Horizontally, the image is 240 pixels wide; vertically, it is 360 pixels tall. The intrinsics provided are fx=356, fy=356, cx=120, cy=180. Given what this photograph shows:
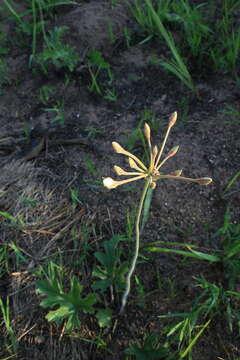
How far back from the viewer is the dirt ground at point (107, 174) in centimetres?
178

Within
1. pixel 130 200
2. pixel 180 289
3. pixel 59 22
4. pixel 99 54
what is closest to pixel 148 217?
pixel 130 200

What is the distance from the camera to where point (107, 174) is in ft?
7.39

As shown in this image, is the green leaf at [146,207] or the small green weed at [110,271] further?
the green leaf at [146,207]

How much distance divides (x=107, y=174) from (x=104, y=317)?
2.92ft

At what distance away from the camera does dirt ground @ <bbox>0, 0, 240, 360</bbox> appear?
1.78m

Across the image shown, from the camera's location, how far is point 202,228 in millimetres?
1991

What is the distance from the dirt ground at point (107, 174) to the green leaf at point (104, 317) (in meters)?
0.08

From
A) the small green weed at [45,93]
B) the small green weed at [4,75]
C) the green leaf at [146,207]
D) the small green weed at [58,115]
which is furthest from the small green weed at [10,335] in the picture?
the small green weed at [4,75]

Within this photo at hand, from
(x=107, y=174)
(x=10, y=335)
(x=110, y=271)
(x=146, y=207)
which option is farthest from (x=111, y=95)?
(x=10, y=335)

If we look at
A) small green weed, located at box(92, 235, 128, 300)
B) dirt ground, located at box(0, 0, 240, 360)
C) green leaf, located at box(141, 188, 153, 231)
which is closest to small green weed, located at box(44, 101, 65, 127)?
dirt ground, located at box(0, 0, 240, 360)

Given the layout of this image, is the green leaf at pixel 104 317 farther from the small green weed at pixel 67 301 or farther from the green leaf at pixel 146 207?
the green leaf at pixel 146 207

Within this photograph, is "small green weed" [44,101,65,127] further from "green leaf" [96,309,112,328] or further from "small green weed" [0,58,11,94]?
"green leaf" [96,309,112,328]

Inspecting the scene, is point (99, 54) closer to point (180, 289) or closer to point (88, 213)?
point (88, 213)

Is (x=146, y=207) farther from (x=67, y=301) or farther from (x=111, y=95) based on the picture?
(x=111, y=95)
